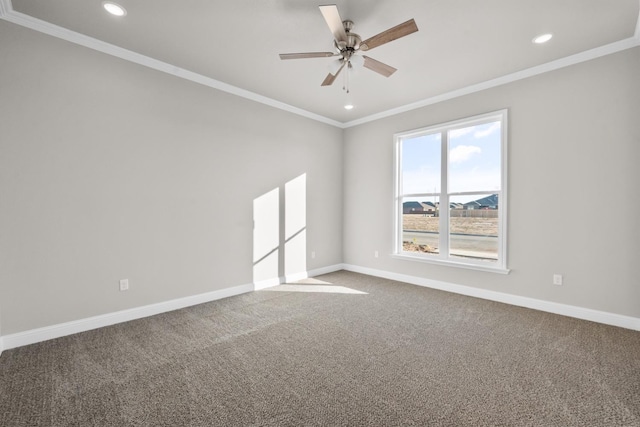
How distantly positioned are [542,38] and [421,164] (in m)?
2.15

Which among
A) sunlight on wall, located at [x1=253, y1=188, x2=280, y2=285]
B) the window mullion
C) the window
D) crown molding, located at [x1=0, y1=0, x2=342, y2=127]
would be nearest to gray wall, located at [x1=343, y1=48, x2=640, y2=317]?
the window

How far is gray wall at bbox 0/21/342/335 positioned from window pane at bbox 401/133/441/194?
2337mm

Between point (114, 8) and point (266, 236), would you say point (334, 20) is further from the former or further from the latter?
point (266, 236)

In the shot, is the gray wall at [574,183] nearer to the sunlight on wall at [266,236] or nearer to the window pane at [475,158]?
the window pane at [475,158]

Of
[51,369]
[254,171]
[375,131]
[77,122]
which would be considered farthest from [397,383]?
[375,131]

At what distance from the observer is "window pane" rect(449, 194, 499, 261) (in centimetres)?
391

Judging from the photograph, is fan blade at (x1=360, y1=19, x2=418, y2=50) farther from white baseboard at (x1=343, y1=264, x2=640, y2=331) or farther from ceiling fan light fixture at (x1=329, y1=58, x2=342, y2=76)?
white baseboard at (x1=343, y1=264, x2=640, y2=331)

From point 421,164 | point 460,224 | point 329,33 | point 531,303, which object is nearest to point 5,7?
point 329,33

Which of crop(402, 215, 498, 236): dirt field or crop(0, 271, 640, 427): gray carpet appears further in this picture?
crop(402, 215, 498, 236): dirt field

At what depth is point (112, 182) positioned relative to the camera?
298 cm

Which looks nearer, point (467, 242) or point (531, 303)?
point (531, 303)

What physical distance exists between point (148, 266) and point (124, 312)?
515 mm

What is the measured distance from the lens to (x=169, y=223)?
3.39 metres

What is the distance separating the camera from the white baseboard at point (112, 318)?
2.50 metres
